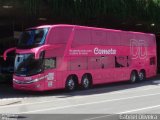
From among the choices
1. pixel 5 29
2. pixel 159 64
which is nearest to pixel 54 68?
pixel 5 29

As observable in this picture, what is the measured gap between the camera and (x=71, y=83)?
24.9 meters

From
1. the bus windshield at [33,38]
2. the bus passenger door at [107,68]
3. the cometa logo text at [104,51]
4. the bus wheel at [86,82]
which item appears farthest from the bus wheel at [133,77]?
the bus windshield at [33,38]

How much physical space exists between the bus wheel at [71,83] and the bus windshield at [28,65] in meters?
2.41

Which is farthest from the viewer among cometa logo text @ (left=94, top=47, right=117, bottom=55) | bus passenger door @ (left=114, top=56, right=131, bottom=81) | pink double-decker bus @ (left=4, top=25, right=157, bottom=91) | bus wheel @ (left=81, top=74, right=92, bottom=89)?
bus passenger door @ (left=114, top=56, right=131, bottom=81)

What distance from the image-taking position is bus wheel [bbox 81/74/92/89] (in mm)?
25891

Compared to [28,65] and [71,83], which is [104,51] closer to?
[71,83]

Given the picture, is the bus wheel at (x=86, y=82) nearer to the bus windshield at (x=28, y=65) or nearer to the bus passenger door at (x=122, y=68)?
the bus passenger door at (x=122, y=68)

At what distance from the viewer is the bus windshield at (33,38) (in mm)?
23172

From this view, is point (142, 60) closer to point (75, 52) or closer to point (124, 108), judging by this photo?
point (75, 52)

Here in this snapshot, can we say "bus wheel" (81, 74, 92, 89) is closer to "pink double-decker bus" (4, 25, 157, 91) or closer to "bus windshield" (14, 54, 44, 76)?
"pink double-decker bus" (4, 25, 157, 91)

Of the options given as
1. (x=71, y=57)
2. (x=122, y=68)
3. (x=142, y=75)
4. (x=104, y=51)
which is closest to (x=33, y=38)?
(x=71, y=57)

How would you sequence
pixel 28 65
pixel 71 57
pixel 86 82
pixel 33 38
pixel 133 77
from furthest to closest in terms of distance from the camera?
pixel 133 77
pixel 86 82
pixel 71 57
pixel 33 38
pixel 28 65

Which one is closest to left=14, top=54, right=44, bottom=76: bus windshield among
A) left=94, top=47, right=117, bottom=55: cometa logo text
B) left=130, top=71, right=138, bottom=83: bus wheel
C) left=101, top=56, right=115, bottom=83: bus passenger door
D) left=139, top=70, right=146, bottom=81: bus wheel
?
left=94, top=47, right=117, bottom=55: cometa logo text

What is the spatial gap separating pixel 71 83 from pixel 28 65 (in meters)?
3.11
